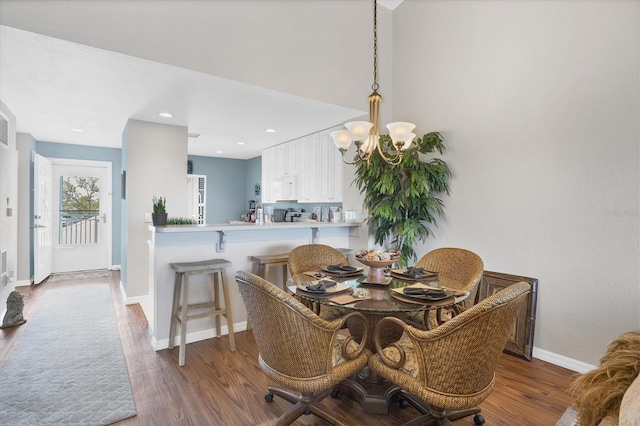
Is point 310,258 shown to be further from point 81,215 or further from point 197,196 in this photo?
point 197,196

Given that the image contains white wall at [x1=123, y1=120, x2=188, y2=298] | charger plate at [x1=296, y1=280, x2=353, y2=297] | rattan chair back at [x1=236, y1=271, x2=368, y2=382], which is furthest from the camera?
white wall at [x1=123, y1=120, x2=188, y2=298]

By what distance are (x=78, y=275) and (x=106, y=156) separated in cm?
221

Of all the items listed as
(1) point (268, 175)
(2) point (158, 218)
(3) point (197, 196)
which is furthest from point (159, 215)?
(3) point (197, 196)

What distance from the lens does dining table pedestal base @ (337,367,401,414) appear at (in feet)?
6.79

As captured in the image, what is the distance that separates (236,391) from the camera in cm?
229

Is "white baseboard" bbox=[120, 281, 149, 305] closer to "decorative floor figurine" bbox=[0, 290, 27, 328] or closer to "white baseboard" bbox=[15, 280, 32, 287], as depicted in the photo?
"decorative floor figurine" bbox=[0, 290, 27, 328]

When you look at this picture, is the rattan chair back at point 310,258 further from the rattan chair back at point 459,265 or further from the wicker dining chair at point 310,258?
the rattan chair back at point 459,265

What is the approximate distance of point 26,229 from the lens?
17.1ft

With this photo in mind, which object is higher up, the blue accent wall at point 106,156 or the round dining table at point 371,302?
the blue accent wall at point 106,156

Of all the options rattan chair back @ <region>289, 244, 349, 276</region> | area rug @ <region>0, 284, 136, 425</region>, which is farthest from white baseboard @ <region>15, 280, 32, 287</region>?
rattan chair back @ <region>289, 244, 349, 276</region>

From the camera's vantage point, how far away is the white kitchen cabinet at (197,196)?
7672mm

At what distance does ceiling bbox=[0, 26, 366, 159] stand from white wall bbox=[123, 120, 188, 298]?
213mm

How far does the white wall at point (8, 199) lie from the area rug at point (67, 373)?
555 millimetres

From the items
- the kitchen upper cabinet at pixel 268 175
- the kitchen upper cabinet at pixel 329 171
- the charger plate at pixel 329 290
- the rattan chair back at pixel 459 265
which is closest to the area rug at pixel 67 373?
the charger plate at pixel 329 290
